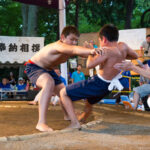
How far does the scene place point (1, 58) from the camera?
8234 mm

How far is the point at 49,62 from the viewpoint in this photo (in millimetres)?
3363

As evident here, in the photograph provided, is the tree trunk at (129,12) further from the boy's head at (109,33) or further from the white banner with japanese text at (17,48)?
the boy's head at (109,33)

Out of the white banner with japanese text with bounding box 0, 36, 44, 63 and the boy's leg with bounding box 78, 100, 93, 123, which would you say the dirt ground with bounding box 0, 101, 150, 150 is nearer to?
the boy's leg with bounding box 78, 100, 93, 123

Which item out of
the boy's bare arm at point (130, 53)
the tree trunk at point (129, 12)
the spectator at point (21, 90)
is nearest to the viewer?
the boy's bare arm at point (130, 53)

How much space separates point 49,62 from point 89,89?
566 mm

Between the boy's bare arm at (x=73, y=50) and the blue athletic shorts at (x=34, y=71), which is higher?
the boy's bare arm at (x=73, y=50)

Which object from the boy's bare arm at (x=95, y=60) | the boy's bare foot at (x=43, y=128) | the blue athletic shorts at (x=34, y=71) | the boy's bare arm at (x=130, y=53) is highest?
the boy's bare arm at (x=130, y=53)

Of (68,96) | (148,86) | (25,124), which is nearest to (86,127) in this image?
(68,96)

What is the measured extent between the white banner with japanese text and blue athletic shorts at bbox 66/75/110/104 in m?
5.40

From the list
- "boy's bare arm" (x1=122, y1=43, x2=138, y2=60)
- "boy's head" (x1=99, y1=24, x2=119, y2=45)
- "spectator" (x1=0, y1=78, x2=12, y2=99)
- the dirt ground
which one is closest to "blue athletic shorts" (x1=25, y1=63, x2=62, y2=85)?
the dirt ground

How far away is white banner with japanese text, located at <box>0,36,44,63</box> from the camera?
8281mm

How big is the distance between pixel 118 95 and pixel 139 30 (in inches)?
129

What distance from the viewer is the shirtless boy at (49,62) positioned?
9.90ft

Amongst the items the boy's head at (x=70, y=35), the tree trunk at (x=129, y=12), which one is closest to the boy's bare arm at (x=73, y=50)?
the boy's head at (x=70, y=35)
